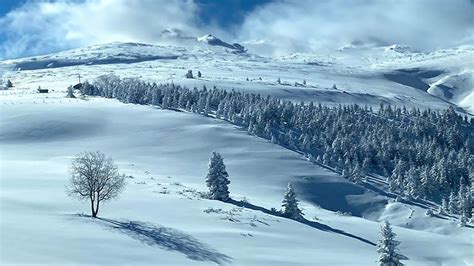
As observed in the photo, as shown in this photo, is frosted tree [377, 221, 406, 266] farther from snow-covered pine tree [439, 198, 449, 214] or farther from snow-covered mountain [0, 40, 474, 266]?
snow-covered pine tree [439, 198, 449, 214]

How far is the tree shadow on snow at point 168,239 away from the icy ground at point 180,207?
0.50 ft

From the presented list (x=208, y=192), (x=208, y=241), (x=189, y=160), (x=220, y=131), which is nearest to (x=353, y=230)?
(x=208, y=192)

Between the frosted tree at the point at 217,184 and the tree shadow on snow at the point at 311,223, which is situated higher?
the frosted tree at the point at 217,184

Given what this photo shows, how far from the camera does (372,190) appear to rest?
94.7 meters

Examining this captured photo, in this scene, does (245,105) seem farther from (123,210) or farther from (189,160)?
(123,210)

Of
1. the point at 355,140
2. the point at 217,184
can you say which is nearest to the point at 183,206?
the point at 217,184

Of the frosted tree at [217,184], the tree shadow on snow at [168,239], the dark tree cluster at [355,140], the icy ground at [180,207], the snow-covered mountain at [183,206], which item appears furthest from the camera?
the dark tree cluster at [355,140]

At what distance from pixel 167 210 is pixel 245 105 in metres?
106

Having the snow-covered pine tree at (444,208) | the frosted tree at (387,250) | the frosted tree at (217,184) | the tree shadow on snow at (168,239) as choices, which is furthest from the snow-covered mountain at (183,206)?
the frosted tree at (387,250)

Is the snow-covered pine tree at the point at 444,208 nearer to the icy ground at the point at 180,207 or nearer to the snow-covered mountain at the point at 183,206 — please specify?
the snow-covered mountain at the point at 183,206

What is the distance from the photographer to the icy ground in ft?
121

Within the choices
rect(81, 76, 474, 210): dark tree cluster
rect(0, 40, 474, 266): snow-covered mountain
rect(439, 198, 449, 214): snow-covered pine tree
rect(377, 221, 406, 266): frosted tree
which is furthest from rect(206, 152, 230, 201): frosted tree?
rect(81, 76, 474, 210): dark tree cluster

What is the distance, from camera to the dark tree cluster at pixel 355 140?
10608cm

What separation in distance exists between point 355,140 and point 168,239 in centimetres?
10831
